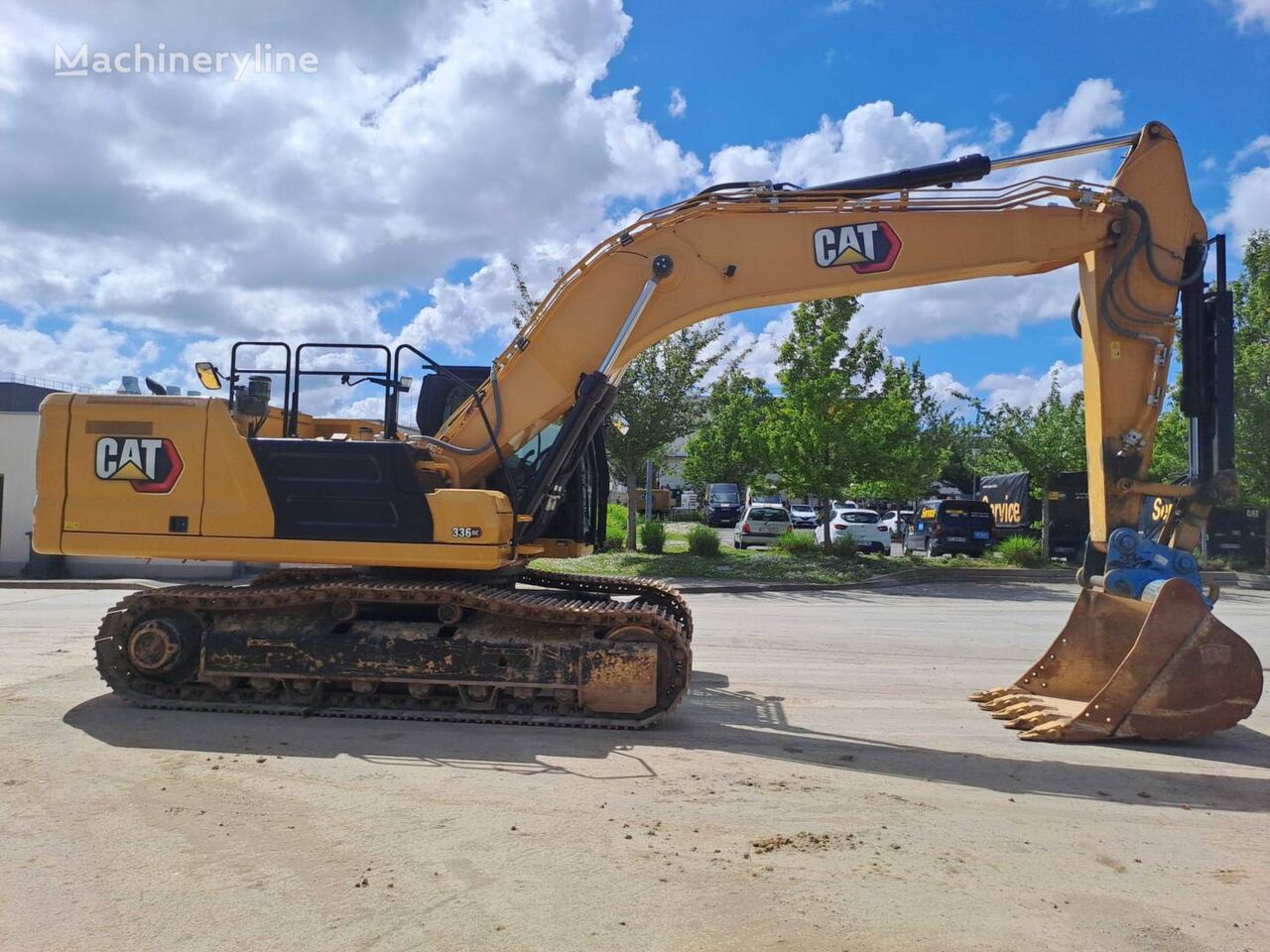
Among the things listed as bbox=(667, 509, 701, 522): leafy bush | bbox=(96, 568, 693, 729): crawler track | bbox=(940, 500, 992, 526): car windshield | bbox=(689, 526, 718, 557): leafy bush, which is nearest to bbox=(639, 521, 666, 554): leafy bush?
bbox=(689, 526, 718, 557): leafy bush

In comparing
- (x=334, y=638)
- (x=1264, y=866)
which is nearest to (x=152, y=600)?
(x=334, y=638)

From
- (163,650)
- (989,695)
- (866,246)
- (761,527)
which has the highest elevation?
(866,246)

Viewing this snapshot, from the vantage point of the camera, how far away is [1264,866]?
14.5ft

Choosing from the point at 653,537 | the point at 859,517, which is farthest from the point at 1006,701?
the point at 859,517

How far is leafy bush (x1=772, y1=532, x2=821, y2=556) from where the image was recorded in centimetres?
2325

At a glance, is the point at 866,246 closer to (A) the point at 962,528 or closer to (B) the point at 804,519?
(A) the point at 962,528

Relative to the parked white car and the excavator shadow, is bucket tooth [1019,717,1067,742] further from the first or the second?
the parked white car

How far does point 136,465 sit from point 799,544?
59.5 ft

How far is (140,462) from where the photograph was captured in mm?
7219

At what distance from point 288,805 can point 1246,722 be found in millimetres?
7257

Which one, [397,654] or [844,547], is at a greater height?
[844,547]

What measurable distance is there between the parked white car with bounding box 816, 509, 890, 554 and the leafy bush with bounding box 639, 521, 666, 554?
5.89m

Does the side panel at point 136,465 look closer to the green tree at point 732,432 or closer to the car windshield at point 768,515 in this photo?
the green tree at point 732,432

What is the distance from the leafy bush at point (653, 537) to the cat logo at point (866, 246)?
50.9 feet
